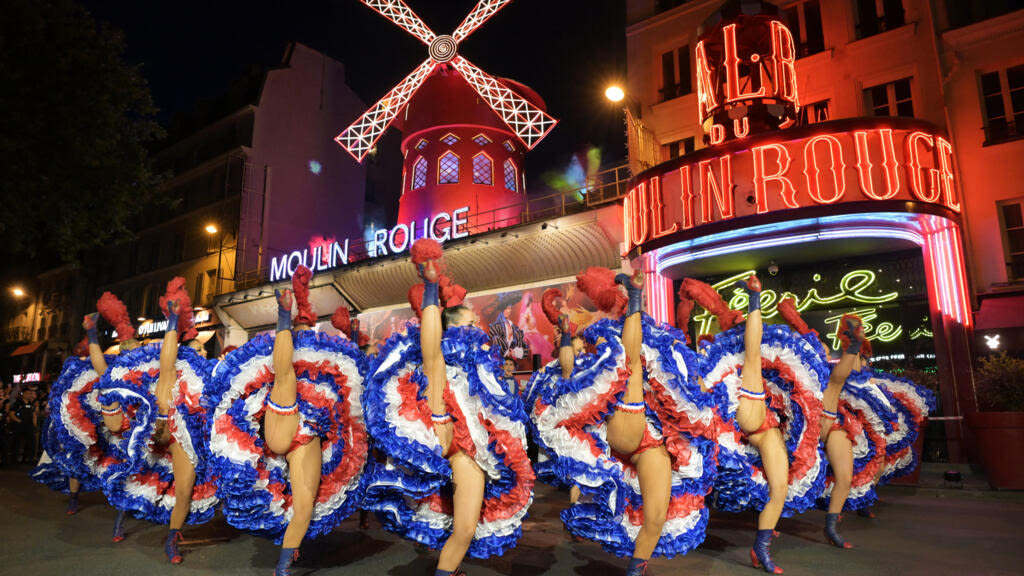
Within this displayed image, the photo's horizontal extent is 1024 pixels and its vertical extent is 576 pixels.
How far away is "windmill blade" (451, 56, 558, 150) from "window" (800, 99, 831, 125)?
863 centimetres

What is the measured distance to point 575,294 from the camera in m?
14.9

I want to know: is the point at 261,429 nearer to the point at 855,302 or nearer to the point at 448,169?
the point at 855,302

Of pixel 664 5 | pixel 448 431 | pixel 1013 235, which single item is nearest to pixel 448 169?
pixel 664 5

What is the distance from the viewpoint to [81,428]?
6.27 m

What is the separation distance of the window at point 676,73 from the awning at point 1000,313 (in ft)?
24.1

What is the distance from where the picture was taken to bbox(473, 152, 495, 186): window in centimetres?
2064

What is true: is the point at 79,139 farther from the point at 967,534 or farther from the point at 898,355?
the point at 898,355

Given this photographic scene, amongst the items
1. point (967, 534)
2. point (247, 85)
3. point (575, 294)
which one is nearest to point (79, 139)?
point (575, 294)

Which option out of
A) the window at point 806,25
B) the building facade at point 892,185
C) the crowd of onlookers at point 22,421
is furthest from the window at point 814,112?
the crowd of onlookers at point 22,421

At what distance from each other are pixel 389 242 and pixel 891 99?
13.2m

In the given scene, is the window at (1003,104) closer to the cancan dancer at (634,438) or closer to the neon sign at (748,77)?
the neon sign at (748,77)

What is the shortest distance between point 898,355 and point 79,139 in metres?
15.0

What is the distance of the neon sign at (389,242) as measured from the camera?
17.8 meters

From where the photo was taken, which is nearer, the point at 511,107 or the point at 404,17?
the point at 511,107
